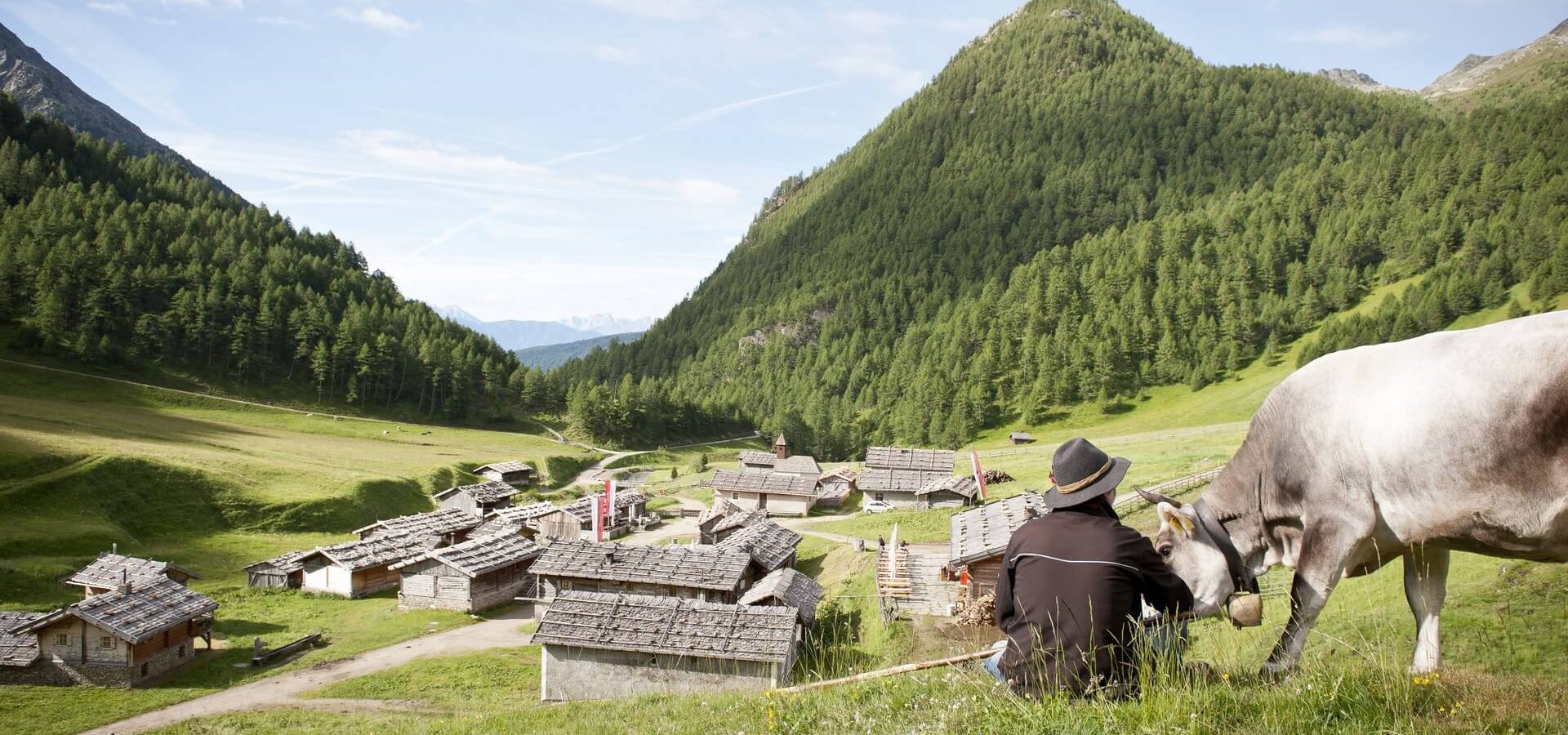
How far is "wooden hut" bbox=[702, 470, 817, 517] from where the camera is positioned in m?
71.0

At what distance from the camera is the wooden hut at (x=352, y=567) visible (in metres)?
44.8

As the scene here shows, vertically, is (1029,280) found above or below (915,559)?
above

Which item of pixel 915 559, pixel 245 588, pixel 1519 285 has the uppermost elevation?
pixel 1519 285

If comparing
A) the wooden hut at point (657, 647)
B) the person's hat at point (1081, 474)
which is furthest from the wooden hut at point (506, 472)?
the person's hat at point (1081, 474)

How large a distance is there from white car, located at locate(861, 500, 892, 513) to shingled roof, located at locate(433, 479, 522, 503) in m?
35.6

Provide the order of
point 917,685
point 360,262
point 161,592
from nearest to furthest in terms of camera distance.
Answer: point 917,685, point 161,592, point 360,262

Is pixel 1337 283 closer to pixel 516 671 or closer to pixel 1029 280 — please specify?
pixel 1029 280

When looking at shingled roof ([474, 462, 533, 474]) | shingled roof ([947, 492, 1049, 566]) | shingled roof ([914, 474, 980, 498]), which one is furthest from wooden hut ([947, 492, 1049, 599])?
shingled roof ([474, 462, 533, 474])

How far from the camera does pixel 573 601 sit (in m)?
29.1

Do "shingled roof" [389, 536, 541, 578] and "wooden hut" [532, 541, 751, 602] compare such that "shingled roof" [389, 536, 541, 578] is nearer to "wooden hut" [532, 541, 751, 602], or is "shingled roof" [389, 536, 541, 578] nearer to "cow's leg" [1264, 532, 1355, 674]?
"wooden hut" [532, 541, 751, 602]

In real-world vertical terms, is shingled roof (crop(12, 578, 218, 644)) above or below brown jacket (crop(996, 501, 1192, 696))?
below

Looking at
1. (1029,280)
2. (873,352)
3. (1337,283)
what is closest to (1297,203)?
(1337,283)

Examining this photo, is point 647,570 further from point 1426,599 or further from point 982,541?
point 1426,599

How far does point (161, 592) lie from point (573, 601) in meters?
21.3
